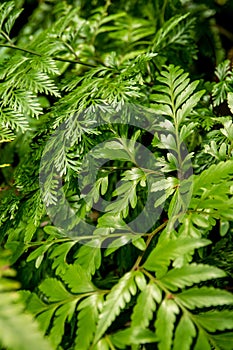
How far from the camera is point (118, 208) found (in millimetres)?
1021

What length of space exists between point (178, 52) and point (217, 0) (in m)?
0.37

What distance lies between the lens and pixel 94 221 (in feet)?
4.50

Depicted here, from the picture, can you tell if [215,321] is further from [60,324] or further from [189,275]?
[60,324]

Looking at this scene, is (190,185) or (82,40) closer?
(190,185)

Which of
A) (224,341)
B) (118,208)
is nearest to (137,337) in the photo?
(224,341)

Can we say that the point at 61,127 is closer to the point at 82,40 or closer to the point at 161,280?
the point at 161,280

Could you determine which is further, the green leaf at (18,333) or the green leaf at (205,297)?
the green leaf at (205,297)

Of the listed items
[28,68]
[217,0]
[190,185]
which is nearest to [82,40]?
[28,68]

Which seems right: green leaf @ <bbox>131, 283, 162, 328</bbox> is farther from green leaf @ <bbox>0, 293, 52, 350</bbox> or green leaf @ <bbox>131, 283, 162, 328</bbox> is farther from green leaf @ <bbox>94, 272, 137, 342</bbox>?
green leaf @ <bbox>0, 293, 52, 350</bbox>

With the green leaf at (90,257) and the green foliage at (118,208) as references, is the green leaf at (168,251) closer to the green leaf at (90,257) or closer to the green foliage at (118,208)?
the green foliage at (118,208)

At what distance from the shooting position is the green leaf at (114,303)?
0.80 meters

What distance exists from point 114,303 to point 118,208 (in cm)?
25

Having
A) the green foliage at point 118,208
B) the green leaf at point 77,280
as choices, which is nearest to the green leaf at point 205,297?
the green foliage at point 118,208

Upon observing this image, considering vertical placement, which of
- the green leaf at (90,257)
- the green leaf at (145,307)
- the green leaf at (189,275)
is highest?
the green leaf at (189,275)
